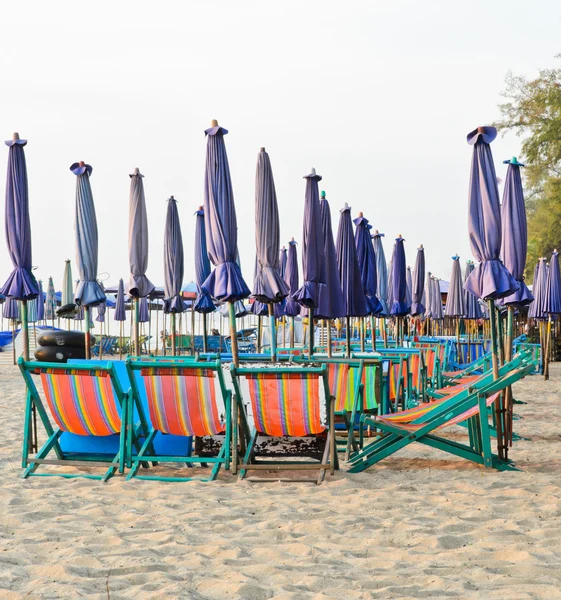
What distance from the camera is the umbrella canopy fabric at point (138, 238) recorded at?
9.19m

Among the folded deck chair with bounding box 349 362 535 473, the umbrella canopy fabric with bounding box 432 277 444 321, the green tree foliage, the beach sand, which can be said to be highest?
the green tree foliage

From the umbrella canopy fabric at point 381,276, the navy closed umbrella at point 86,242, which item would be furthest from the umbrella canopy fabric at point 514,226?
the umbrella canopy fabric at point 381,276

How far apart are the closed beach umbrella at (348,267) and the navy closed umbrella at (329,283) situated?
48 cm

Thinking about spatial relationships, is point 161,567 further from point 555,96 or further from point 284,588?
point 555,96

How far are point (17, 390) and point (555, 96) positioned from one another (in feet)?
72.4

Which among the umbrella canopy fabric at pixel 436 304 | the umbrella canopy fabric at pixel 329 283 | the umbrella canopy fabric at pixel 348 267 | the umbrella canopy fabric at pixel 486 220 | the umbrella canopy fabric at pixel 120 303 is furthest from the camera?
the umbrella canopy fabric at pixel 120 303

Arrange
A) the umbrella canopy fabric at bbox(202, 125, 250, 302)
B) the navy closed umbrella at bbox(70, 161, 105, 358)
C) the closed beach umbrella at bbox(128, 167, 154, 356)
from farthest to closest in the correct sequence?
the closed beach umbrella at bbox(128, 167, 154, 356), the navy closed umbrella at bbox(70, 161, 105, 358), the umbrella canopy fabric at bbox(202, 125, 250, 302)

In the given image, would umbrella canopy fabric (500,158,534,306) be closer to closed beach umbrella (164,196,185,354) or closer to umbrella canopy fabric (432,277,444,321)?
closed beach umbrella (164,196,185,354)

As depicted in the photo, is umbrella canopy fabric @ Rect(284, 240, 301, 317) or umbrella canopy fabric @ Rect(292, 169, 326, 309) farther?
umbrella canopy fabric @ Rect(284, 240, 301, 317)

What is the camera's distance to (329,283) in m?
8.10

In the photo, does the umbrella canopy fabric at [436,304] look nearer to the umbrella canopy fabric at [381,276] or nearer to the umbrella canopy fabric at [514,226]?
the umbrella canopy fabric at [381,276]

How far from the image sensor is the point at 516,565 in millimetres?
3244

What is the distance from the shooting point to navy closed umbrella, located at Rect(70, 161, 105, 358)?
8.19 m

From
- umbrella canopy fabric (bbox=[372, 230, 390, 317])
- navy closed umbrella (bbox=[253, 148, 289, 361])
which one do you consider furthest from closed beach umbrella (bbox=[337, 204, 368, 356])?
umbrella canopy fabric (bbox=[372, 230, 390, 317])
